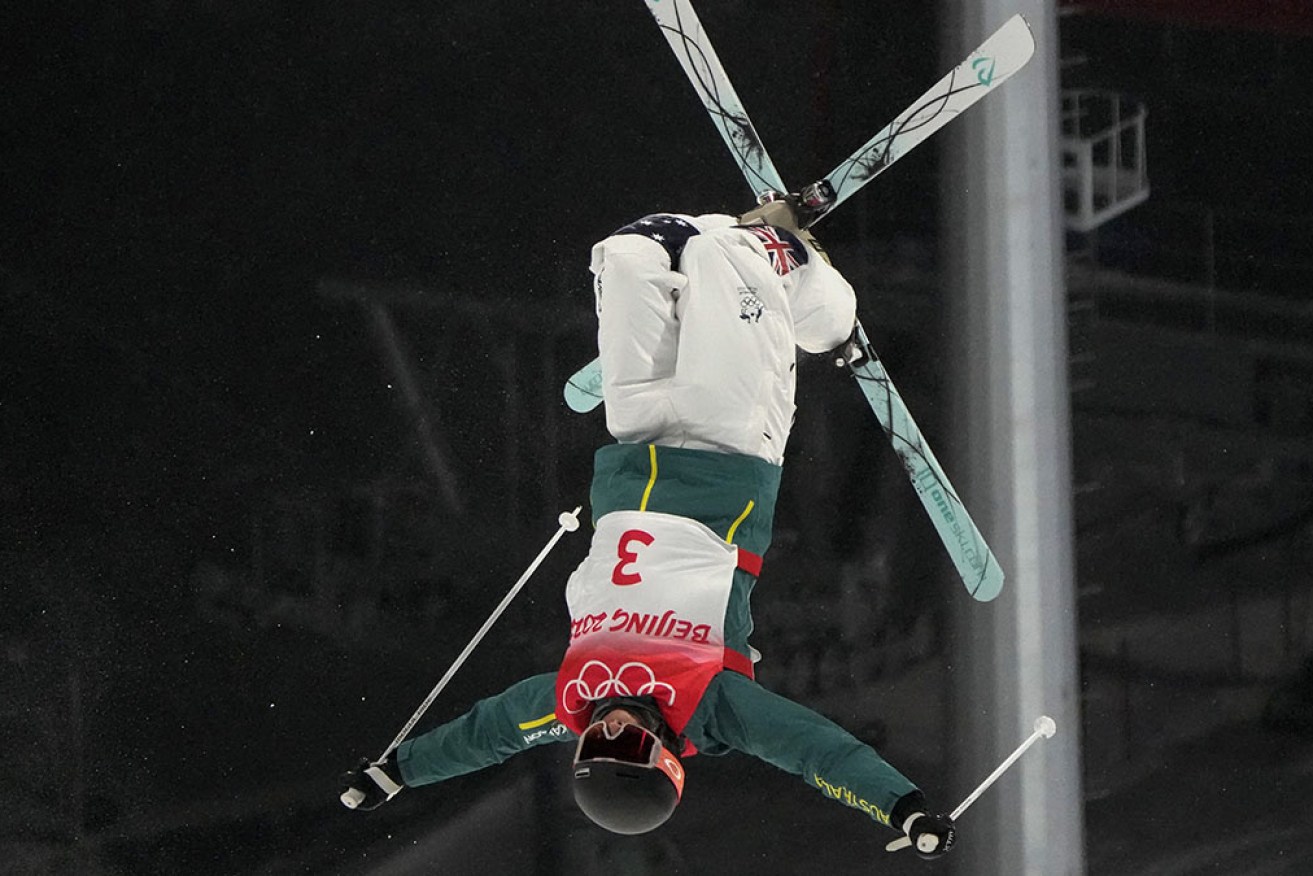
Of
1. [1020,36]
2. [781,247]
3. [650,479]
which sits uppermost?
[1020,36]

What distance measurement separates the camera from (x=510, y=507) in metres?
3.85

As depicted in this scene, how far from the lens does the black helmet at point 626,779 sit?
8.14 feet

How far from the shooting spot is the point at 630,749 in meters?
2.49

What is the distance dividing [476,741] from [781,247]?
114 cm

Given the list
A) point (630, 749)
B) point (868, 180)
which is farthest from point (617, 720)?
point (868, 180)

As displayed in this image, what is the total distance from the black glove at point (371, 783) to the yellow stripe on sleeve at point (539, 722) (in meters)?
0.30

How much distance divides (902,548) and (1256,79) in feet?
5.47

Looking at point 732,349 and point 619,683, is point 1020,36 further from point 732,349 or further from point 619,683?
point 619,683

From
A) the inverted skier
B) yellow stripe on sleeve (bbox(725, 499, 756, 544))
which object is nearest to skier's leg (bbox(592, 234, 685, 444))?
the inverted skier

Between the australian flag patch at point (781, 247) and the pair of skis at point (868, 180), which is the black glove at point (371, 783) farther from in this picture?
the australian flag patch at point (781, 247)

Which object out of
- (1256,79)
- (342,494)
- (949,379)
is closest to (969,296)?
(949,379)

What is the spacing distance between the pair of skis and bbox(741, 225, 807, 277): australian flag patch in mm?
123

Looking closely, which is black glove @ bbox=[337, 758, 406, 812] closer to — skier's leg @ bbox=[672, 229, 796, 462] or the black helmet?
the black helmet

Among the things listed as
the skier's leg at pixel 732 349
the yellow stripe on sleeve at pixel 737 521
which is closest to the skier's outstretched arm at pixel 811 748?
the yellow stripe on sleeve at pixel 737 521
